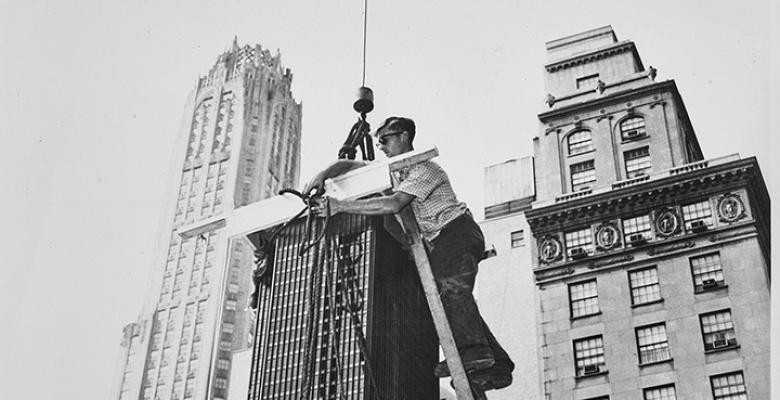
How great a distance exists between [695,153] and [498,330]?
9231 mm

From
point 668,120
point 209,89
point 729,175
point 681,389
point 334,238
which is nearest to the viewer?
point 334,238

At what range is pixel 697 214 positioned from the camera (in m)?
32.9

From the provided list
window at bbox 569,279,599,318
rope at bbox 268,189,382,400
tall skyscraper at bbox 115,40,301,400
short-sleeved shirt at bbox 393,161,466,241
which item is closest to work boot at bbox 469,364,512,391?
rope at bbox 268,189,382,400

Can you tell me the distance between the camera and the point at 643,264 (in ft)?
107

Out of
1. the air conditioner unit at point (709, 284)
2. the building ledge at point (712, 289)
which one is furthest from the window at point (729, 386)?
the air conditioner unit at point (709, 284)

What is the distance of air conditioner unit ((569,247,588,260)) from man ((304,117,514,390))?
811 inches

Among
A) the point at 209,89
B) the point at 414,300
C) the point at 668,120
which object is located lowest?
the point at 414,300

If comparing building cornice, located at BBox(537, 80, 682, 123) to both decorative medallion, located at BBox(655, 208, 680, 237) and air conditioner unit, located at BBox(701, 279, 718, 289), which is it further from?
air conditioner unit, located at BBox(701, 279, 718, 289)

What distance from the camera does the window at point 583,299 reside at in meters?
32.8

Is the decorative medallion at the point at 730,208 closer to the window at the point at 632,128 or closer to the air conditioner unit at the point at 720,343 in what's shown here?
the air conditioner unit at the point at 720,343

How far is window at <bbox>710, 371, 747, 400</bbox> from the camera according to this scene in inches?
1142

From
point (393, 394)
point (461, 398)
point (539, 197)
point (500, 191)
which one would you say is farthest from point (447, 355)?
point (500, 191)

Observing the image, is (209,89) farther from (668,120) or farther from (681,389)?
(681,389)

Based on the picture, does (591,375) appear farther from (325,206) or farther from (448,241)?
(325,206)
